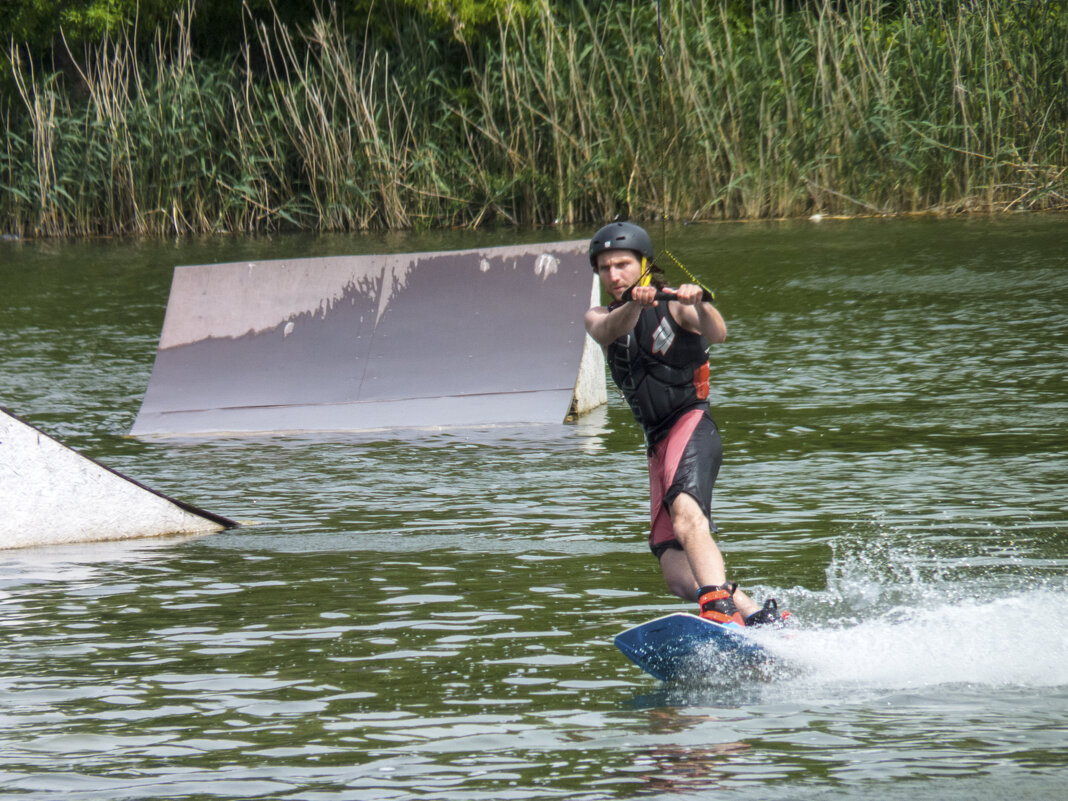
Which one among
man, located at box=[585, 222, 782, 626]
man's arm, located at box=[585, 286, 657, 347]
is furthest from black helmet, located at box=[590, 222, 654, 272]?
man's arm, located at box=[585, 286, 657, 347]

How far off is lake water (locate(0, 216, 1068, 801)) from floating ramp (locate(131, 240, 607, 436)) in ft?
1.32

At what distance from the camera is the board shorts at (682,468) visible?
5172 mm

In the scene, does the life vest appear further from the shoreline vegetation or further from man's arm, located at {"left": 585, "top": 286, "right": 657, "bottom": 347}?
the shoreline vegetation

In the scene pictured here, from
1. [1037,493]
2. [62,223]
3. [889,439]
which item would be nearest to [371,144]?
[62,223]

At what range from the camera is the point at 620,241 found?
5.26 meters

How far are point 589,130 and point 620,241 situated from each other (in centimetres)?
1434

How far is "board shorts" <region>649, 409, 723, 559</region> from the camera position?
5172 mm

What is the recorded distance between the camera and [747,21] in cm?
2606

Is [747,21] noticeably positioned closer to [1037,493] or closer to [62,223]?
[62,223]

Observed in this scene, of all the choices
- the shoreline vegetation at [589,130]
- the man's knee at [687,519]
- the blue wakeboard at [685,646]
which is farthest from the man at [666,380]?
the shoreline vegetation at [589,130]

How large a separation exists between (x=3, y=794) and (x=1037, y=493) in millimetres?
4664

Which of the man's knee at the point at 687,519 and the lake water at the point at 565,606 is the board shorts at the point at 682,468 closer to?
the man's knee at the point at 687,519

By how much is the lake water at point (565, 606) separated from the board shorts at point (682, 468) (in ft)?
1.15

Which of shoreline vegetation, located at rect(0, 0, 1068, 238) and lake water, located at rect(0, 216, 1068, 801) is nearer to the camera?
lake water, located at rect(0, 216, 1068, 801)
